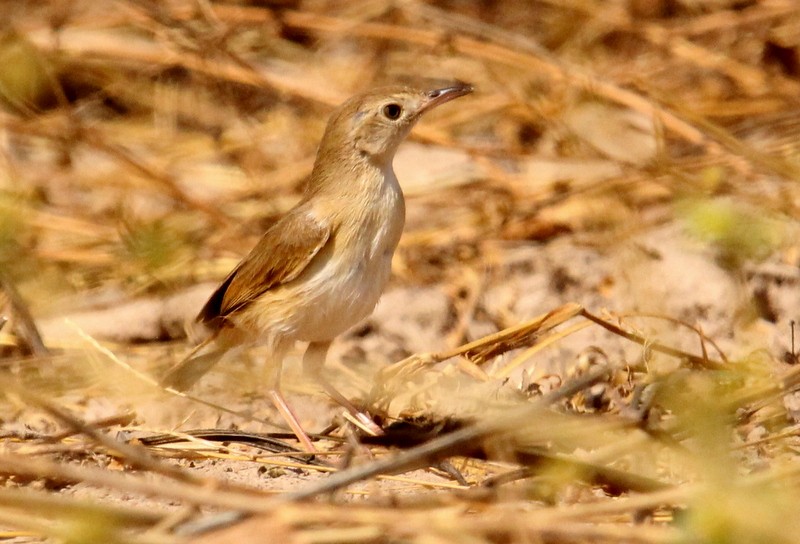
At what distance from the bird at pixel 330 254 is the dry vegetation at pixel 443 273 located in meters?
0.26

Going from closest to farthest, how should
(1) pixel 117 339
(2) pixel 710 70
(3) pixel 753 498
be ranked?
(3) pixel 753 498
(1) pixel 117 339
(2) pixel 710 70

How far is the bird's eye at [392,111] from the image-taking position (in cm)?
456

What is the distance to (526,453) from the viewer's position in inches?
119

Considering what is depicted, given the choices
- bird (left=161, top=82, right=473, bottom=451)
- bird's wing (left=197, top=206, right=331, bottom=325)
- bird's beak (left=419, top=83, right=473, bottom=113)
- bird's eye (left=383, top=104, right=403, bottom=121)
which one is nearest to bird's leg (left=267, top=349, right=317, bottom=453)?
bird (left=161, top=82, right=473, bottom=451)

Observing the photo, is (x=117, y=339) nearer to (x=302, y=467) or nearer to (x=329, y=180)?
(x=329, y=180)

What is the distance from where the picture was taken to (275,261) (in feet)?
14.5

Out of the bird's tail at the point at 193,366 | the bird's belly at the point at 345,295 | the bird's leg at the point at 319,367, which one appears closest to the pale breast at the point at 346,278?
the bird's belly at the point at 345,295

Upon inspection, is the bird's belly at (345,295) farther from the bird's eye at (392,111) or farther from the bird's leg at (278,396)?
the bird's eye at (392,111)

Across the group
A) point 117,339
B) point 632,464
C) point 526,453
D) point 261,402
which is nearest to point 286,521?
point 526,453

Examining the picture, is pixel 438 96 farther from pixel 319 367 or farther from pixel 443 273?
pixel 443 273

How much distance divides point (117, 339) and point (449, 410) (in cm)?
230

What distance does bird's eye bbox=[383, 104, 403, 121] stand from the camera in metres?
4.56

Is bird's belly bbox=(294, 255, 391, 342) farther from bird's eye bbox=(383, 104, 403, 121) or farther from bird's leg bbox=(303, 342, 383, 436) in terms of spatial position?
bird's eye bbox=(383, 104, 403, 121)

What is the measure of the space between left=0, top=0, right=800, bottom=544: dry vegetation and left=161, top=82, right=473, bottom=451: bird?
0.85ft
